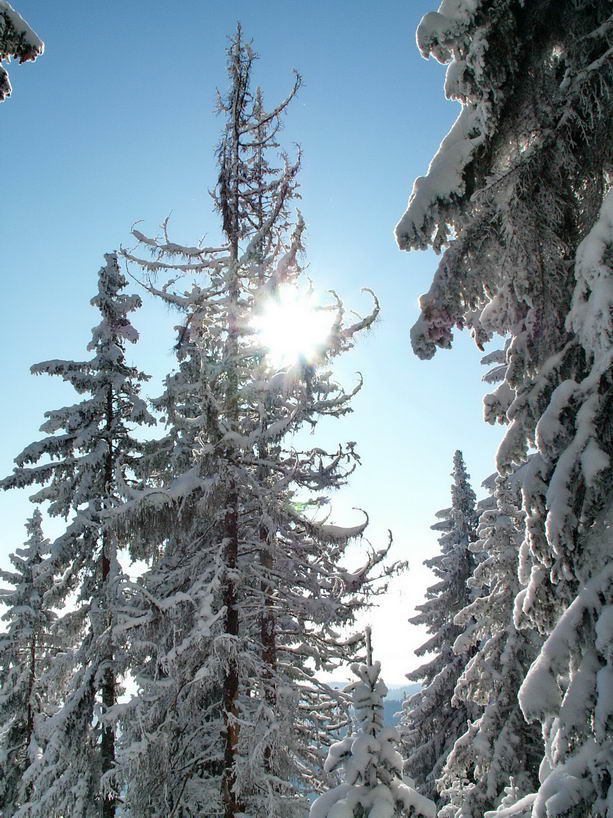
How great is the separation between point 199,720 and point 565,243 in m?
10.7

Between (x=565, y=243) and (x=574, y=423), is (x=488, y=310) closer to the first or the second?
(x=565, y=243)

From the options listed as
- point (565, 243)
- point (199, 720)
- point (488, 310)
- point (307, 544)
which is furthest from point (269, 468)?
point (565, 243)

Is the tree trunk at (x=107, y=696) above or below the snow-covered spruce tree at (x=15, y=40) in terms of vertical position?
below

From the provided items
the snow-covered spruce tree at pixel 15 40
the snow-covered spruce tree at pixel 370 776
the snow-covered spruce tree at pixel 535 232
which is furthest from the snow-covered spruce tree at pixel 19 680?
the snow-covered spruce tree at pixel 535 232

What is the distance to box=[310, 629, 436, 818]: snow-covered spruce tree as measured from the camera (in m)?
5.80

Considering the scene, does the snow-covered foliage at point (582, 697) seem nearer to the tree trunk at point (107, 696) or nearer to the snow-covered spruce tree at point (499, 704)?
the snow-covered spruce tree at point (499, 704)

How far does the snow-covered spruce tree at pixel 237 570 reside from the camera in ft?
30.7

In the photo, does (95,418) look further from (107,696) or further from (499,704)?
(499,704)

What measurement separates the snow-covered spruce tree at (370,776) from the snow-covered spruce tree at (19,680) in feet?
54.3

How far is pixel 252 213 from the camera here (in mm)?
14141

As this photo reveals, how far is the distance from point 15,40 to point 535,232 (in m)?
5.26

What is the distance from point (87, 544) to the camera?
13500 millimetres

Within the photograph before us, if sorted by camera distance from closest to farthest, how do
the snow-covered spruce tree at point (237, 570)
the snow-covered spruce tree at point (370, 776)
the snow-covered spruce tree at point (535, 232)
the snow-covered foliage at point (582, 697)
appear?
the snow-covered foliage at point (582, 697), the snow-covered spruce tree at point (535, 232), the snow-covered spruce tree at point (370, 776), the snow-covered spruce tree at point (237, 570)

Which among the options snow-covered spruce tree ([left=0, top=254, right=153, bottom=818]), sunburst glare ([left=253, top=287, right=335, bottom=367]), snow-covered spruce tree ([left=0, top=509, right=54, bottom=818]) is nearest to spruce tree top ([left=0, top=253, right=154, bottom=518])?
snow-covered spruce tree ([left=0, top=254, right=153, bottom=818])
